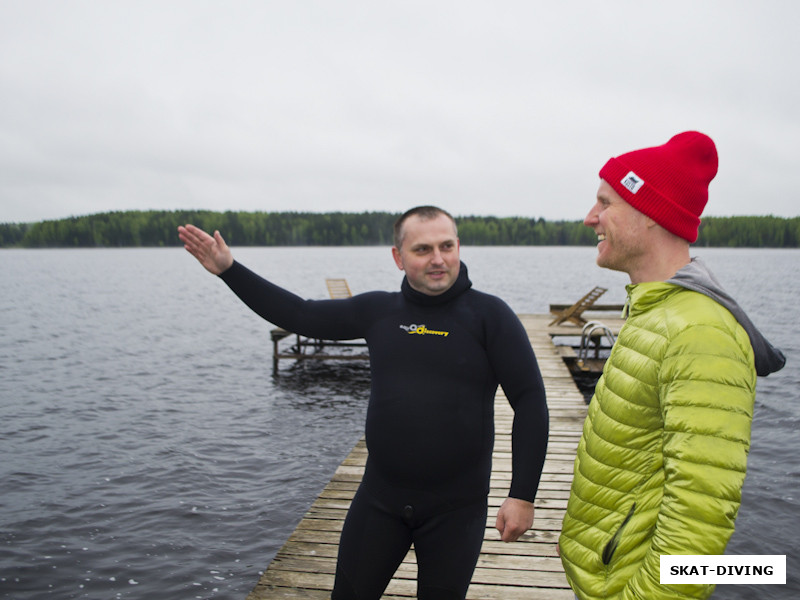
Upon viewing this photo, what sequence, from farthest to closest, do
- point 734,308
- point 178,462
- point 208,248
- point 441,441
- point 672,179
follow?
1. point 178,462
2. point 208,248
3. point 441,441
4. point 672,179
5. point 734,308

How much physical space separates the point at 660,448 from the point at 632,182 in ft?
2.99

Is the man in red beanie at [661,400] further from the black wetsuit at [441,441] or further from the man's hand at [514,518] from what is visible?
the black wetsuit at [441,441]

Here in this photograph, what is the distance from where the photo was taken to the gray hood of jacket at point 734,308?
1756mm

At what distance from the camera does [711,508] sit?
162 centimetres

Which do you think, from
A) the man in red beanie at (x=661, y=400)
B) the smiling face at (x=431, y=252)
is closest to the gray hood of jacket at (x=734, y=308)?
the man in red beanie at (x=661, y=400)

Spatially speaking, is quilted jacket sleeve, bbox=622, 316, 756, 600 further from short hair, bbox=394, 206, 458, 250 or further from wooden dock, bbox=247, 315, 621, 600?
wooden dock, bbox=247, 315, 621, 600

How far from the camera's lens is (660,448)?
188 cm

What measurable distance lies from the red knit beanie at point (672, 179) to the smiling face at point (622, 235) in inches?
1.3

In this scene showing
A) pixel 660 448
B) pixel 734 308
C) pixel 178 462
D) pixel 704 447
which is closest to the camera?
pixel 704 447

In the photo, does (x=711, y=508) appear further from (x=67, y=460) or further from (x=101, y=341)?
(x=101, y=341)

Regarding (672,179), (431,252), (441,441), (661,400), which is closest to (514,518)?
(441,441)

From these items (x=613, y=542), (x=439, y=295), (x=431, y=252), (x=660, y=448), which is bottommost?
Result: (x=613, y=542)

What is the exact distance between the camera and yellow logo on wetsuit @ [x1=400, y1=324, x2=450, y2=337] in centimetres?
272

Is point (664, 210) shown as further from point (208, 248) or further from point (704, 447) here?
point (208, 248)
